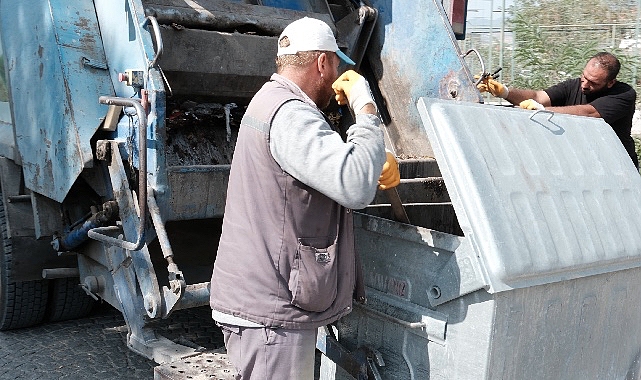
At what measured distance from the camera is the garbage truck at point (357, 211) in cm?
195

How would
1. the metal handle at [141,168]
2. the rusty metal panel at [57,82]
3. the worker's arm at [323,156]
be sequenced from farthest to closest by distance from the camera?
the rusty metal panel at [57,82], the metal handle at [141,168], the worker's arm at [323,156]

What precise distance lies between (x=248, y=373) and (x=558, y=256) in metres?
0.92

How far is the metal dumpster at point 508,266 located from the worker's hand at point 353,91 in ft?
0.53

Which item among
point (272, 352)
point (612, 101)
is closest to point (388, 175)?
point (272, 352)

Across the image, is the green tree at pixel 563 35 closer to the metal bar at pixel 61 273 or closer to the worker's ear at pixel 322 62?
the metal bar at pixel 61 273

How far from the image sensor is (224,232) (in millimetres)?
1978

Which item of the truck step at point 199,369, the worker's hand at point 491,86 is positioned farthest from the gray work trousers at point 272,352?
the worker's hand at point 491,86

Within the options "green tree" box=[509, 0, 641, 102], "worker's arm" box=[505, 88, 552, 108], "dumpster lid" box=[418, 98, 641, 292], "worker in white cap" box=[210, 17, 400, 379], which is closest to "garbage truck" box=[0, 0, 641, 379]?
"dumpster lid" box=[418, 98, 641, 292]

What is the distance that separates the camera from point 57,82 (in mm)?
2943

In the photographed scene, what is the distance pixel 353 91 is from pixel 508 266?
2.16 feet

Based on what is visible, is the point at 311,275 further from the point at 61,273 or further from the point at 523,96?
the point at 523,96

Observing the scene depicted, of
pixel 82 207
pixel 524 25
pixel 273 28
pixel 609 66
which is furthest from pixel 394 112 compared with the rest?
pixel 524 25

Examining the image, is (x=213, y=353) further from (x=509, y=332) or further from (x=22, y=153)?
(x=22, y=153)

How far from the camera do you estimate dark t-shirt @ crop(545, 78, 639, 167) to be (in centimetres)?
392
